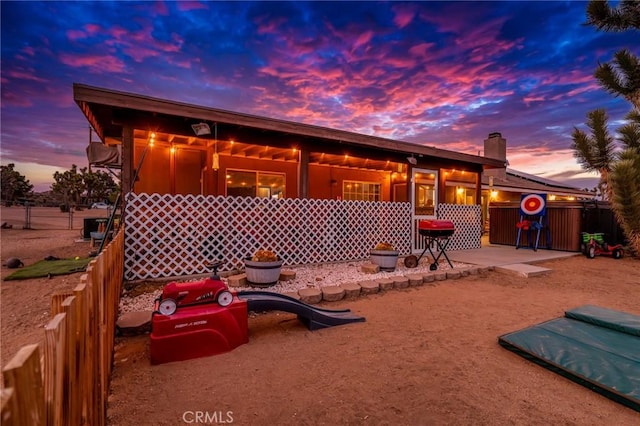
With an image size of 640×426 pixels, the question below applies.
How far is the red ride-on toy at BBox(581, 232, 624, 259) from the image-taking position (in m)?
9.27

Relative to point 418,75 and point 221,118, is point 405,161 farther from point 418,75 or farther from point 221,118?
point 221,118

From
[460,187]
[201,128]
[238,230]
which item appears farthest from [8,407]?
[460,187]

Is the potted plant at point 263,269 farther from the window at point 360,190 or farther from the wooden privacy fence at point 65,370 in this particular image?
the window at point 360,190

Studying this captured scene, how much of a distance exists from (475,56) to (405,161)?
4.90 meters

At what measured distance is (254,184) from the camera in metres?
10.2

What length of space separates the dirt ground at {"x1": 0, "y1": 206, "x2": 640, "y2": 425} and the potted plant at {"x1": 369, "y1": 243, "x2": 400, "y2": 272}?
183cm

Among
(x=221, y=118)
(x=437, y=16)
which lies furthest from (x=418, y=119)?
(x=221, y=118)

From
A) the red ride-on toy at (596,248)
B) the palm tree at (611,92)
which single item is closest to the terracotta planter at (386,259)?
the red ride-on toy at (596,248)

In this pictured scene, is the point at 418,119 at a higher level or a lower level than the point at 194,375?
higher

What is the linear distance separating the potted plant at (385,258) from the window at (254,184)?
16.6ft

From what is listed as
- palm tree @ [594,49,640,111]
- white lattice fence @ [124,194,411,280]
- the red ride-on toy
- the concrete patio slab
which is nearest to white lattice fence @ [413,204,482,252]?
white lattice fence @ [124,194,411,280]

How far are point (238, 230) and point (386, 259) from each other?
3.27 meters

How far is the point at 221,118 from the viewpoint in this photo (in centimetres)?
588

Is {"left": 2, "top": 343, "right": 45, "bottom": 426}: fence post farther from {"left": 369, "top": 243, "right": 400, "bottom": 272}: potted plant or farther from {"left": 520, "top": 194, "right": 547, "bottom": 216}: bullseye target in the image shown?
{"left": 520, "top": 194, "right": 547, "bottom": 216}: bullseye target
